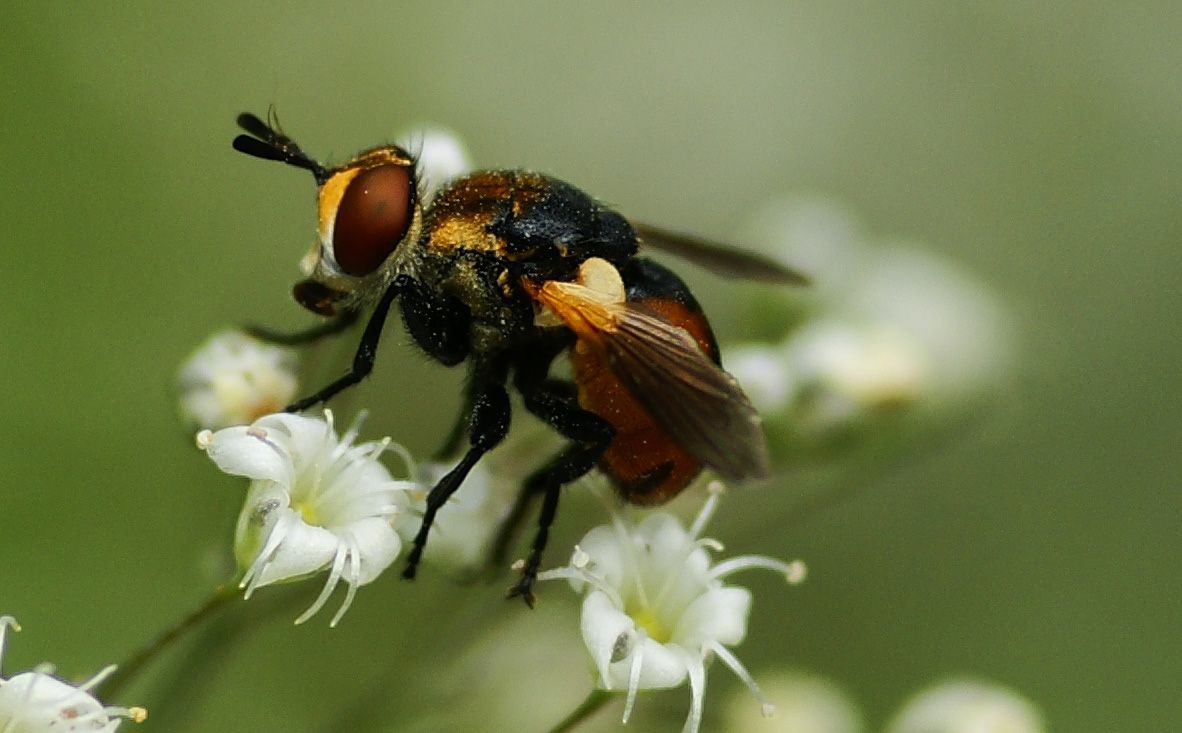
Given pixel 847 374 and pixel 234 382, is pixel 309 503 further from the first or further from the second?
pixel 847 374

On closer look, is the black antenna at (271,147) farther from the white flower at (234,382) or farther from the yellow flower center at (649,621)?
the yellow flower center at (649,621)

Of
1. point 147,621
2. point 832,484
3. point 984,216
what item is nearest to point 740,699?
point 832,484

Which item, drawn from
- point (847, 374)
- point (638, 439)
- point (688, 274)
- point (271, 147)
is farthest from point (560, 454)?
point (688, 274)

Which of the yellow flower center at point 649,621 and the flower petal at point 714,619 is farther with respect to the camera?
the yellow flower center at point 649,621

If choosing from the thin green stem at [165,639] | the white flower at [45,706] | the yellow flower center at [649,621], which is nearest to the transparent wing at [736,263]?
the yellow flower center at [649,621]

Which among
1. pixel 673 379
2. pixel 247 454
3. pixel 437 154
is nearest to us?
pixel 247 454

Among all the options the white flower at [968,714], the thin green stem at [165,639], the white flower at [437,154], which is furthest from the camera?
the white flower at [968,714]
